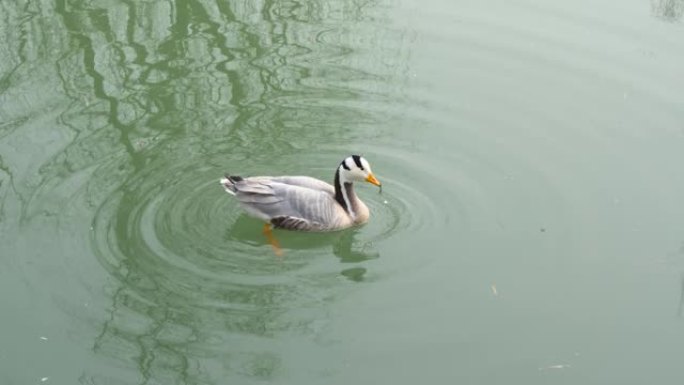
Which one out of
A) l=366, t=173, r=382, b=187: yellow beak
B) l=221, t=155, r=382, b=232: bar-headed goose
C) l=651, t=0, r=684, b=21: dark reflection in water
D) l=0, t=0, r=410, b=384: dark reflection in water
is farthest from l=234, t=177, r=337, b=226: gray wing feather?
l=651, t=0, r=684, b=21: dark reflection in water

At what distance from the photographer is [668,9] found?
1246 cm

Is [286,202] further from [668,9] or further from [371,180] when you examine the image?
[668,9]

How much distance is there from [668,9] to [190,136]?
6130mm

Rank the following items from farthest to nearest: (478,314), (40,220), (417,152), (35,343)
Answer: (417,152), (40,220), (478,314), (35,343)

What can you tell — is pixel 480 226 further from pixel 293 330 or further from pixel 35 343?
pixel 35 343

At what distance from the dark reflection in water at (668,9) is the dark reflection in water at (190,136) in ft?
10.6

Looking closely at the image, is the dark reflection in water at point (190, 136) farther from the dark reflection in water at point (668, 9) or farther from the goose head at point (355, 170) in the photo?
the dark reflection in water at point (668, 9)

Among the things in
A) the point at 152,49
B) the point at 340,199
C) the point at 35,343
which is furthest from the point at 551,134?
the point at 35,343

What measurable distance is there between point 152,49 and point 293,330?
15.7 feet

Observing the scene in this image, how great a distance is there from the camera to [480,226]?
8.77 metres

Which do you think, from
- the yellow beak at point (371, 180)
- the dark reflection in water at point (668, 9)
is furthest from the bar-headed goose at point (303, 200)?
the dark reflection in water at point (668, 9)

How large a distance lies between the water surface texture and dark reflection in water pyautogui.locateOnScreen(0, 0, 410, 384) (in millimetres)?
23

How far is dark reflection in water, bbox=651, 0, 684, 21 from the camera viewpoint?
40.5 ft

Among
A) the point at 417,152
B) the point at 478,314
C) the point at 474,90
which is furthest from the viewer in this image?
the point at 474,90
